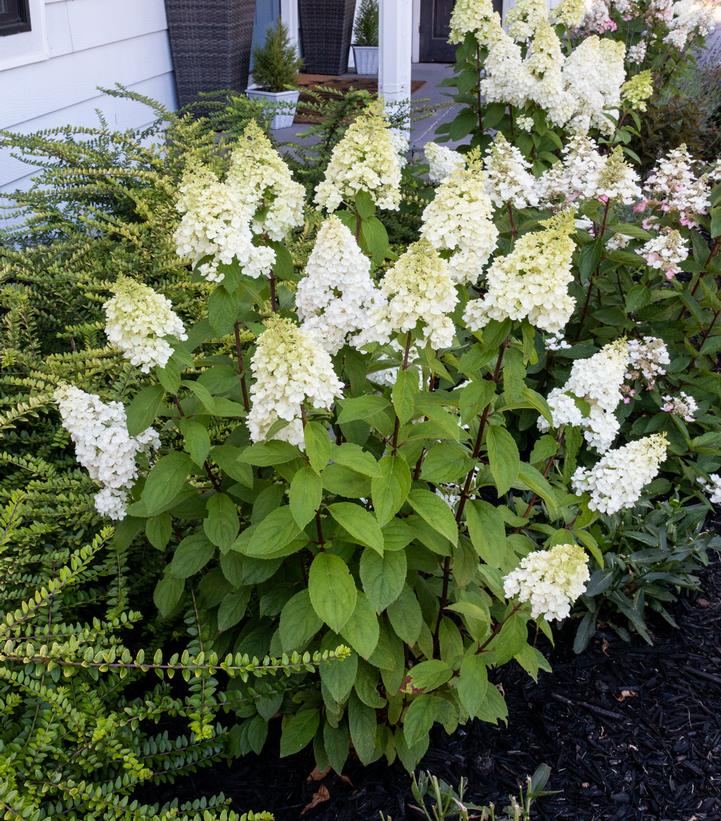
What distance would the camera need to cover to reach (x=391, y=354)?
1.74 meters

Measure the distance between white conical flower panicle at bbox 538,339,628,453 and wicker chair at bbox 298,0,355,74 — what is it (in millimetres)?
7650

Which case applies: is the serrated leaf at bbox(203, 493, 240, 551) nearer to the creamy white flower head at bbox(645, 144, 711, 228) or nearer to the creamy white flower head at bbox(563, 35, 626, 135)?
the creamy white flower head at bbox(645, 144, 711, 228)

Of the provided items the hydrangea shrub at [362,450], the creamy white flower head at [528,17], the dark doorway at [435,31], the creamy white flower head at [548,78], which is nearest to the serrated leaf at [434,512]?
the hydrangea shrub at [362,450]

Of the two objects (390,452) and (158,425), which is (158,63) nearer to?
(158,425)

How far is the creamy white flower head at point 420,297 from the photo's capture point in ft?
5.01

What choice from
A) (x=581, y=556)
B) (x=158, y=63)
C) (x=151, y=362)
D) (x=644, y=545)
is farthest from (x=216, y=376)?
(x=158, y=63)

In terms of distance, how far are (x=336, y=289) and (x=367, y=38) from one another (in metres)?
8.69

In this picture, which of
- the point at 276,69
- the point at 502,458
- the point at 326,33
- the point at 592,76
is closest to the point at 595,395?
the point at 502,458

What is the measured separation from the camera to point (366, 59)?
945cm

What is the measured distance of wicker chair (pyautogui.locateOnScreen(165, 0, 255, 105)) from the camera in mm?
5338

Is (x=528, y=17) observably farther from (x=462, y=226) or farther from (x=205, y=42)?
(x=462, y=226)

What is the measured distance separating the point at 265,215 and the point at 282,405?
27.4 inches

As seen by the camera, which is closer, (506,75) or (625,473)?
(625,473)

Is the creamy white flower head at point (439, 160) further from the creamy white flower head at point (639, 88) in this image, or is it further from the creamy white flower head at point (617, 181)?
the creamy white flower head at point (639, 88)
